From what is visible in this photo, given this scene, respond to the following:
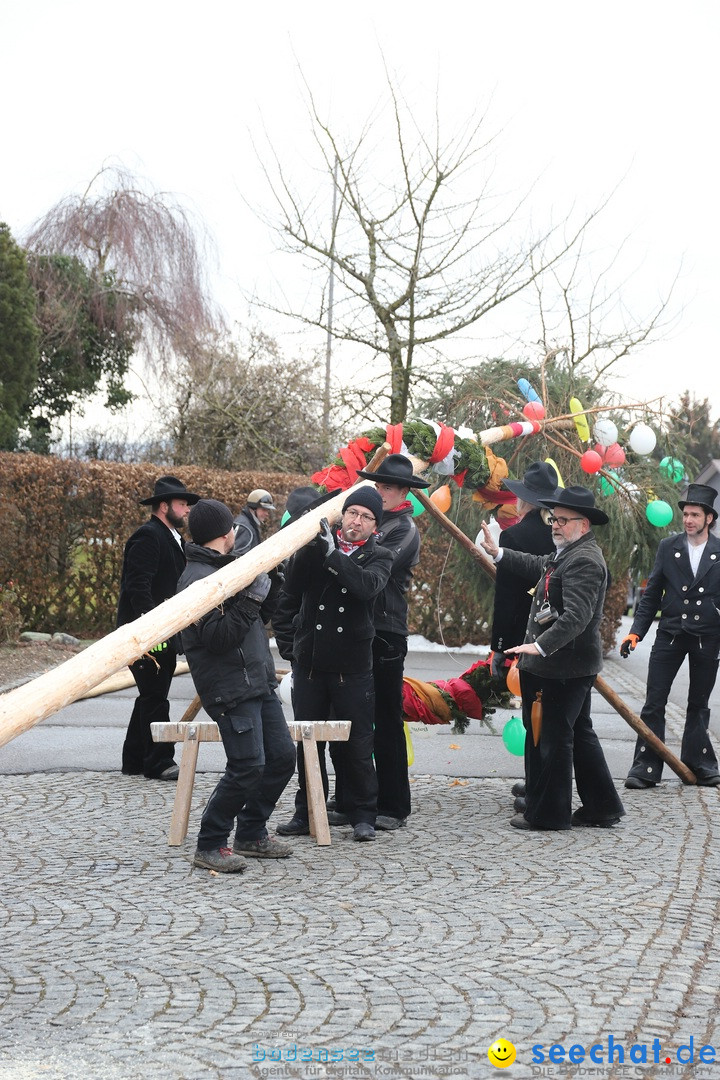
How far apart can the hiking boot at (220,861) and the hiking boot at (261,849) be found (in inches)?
10.9

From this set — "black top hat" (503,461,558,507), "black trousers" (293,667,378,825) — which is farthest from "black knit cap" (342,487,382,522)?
"black top hat" (503,461,558,507)

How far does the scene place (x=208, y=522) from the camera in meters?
5.60

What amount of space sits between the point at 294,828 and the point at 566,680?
172 centimetres

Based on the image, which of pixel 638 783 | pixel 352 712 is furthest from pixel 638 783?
pixel 352 712

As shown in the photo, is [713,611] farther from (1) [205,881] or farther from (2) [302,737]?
(1) [205,881]

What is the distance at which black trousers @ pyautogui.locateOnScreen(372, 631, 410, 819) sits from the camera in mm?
6652

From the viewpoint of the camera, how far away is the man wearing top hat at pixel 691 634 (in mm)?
8039

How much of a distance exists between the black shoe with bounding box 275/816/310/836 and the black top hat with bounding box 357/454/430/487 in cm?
195

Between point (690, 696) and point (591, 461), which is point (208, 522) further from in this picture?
point (690, 696)

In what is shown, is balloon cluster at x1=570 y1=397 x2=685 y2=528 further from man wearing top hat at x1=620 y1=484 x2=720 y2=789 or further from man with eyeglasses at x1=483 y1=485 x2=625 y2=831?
man with eyeglasses at x1=483 y1=485 x2=625 y2=831

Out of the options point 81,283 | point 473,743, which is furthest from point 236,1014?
point 81,283

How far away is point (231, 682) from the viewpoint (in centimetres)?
562

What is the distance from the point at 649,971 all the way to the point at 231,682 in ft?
7.59

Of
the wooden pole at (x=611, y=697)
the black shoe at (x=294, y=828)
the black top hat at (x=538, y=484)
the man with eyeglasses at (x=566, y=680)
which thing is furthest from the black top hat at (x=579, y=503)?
the black shoe at (x=294, y=828)
